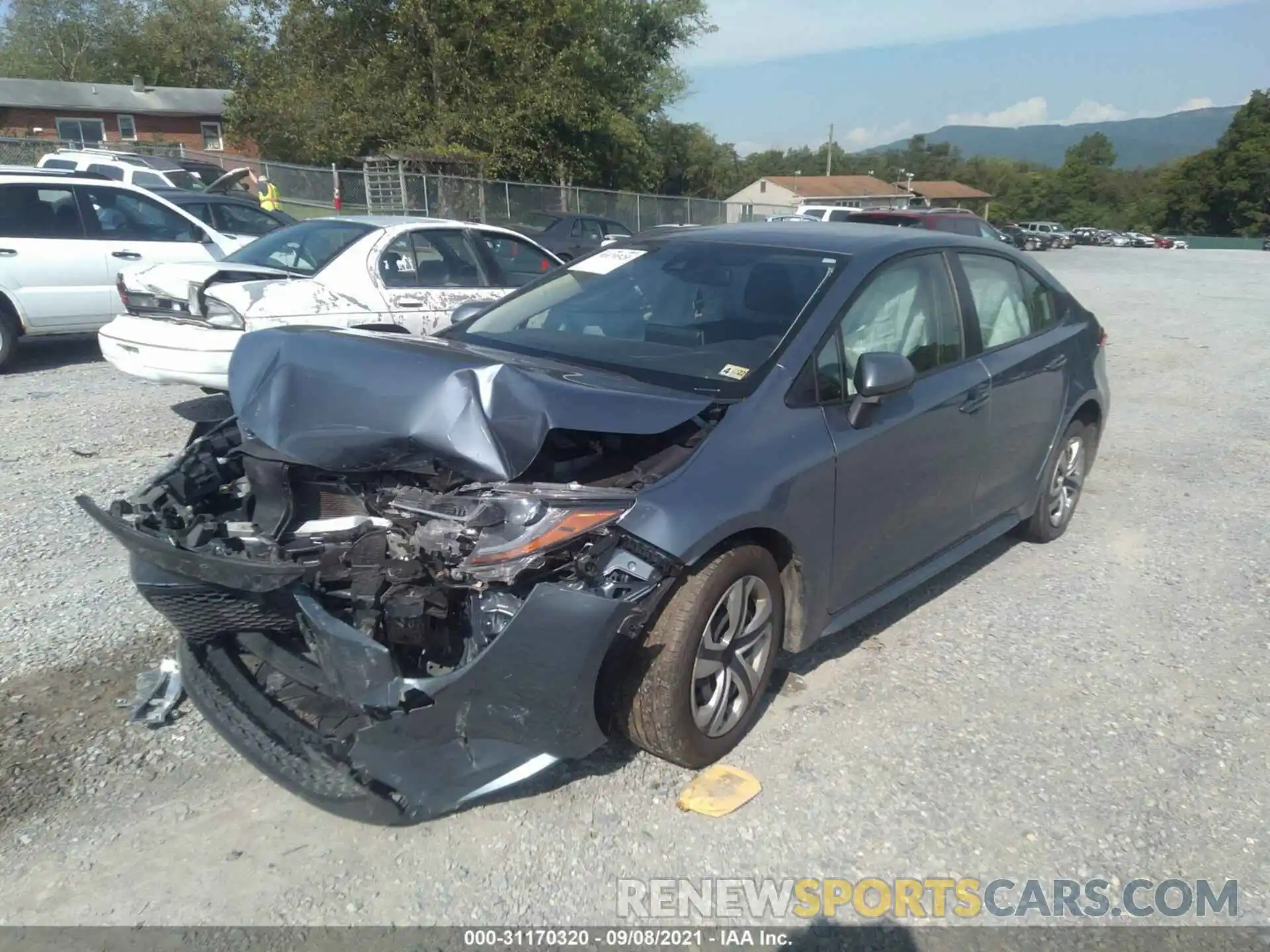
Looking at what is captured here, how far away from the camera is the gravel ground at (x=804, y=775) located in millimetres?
2816

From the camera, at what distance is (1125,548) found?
5633 millimetres

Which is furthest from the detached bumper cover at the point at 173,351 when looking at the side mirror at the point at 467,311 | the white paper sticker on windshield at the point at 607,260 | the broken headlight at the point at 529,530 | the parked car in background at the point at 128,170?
the parked car in background at the point at 128,170

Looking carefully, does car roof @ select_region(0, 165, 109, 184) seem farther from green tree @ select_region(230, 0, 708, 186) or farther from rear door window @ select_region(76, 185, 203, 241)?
green tree @ select_region(230, 0, 708, 186)

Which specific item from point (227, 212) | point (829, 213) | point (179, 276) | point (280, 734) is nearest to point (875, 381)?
point (280, 734)

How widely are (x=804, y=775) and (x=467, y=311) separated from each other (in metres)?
2.89

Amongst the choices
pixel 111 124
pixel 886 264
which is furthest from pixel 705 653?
pixel 111 124

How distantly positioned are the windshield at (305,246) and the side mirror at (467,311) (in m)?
2.78

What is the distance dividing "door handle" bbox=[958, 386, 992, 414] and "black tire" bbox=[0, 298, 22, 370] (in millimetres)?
8611

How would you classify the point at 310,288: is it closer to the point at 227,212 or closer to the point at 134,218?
the point at 134,218

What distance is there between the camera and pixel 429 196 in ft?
91.9

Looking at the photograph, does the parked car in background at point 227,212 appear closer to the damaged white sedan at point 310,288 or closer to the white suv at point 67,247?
the white suv at point 67,247

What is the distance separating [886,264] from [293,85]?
32.3 meters

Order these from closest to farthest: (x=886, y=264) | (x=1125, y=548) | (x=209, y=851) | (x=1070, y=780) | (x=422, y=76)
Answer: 1. (x=209, y=851)
2. (x=1070, y=780)
3. (x=886, y=264)
4. (x=1125, y=548)
5. (x=422, y=76)

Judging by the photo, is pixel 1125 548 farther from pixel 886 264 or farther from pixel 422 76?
pixel 422 76
